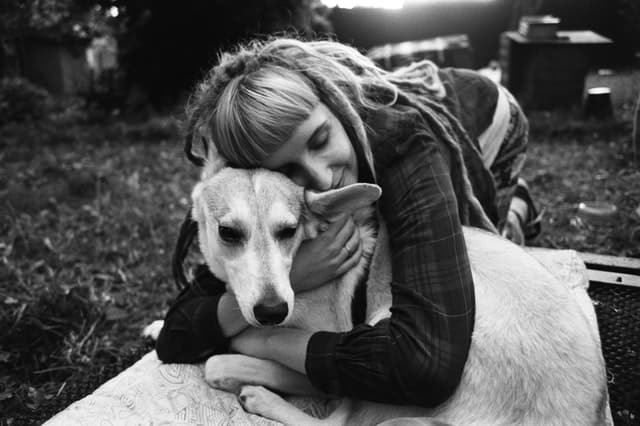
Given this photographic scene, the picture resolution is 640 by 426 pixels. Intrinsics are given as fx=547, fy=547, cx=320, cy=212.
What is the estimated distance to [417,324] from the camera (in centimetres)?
207

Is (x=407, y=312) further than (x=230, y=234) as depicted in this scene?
No

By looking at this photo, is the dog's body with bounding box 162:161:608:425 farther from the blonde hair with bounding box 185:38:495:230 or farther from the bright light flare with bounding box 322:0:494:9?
the bright light flare with bounding box 322:0:494:9

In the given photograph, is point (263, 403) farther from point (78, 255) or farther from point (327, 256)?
point (78, 255)

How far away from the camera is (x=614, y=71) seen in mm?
7078

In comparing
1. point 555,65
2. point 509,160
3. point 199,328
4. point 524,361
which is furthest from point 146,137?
point 524,361

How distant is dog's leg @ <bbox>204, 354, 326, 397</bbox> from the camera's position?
2.42 meters

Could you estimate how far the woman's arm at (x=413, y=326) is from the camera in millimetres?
2008

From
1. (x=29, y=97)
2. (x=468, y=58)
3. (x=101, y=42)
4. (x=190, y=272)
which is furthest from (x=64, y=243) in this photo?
(x=101, y=42)

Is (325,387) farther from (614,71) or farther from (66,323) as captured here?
(614,71)

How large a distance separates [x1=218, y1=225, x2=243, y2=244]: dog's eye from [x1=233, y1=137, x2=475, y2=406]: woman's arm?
1.56 ft

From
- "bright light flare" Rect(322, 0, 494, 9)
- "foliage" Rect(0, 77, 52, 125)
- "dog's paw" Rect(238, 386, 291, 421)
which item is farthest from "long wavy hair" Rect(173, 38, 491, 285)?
"bright light flare" Rect(322, 0, 494, 9)

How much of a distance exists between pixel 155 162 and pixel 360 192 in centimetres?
530

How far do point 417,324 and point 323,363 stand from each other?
1.38ft

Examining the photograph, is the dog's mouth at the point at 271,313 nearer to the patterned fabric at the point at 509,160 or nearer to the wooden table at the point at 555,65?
the patterned fabric at the point at 509,160
